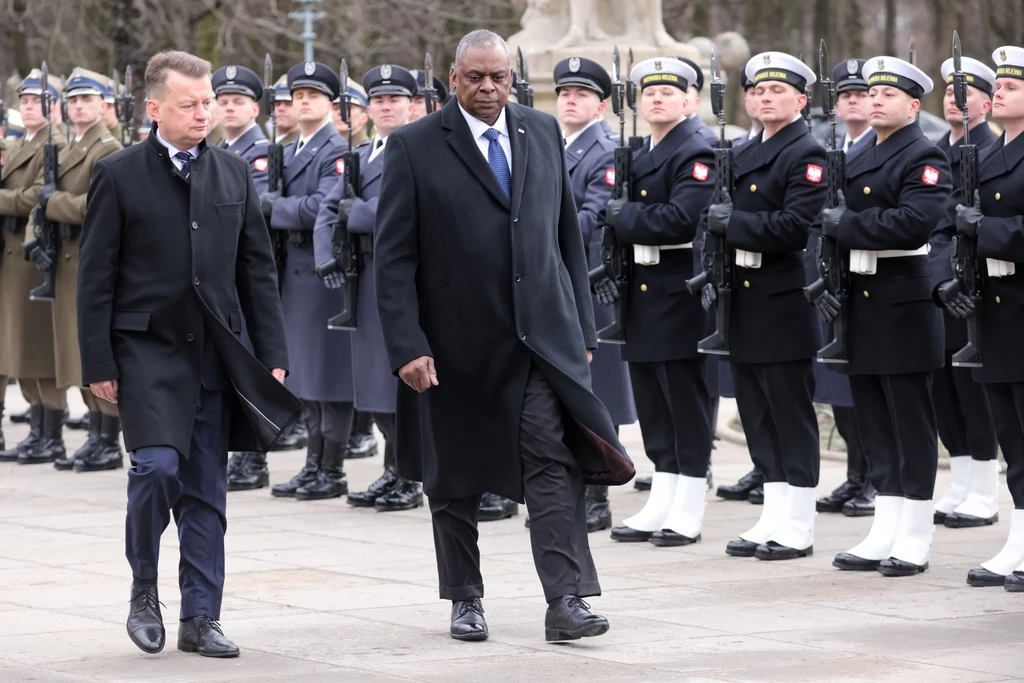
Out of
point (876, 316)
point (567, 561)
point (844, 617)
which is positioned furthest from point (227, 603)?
point (876, 316)

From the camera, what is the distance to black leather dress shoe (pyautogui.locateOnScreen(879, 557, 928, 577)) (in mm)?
8375

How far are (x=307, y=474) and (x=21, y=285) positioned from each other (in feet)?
9.08

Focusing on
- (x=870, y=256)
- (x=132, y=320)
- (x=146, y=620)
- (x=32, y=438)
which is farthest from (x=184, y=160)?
(x=32, y=438)

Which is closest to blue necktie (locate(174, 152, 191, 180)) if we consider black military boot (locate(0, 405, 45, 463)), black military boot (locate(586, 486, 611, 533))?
black military boot (locate(586, 486, 611, 533))

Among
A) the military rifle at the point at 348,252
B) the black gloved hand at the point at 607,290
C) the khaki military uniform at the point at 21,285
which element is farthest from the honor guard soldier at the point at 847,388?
the khaki military uniform at the point at 21,285

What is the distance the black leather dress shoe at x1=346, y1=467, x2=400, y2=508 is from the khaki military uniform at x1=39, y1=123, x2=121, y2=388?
84.4 inches

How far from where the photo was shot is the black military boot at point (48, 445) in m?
12.8

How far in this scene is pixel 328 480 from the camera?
1104cm

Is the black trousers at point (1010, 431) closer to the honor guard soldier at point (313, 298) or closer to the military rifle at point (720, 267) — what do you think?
the military rifle at point (720, 267)

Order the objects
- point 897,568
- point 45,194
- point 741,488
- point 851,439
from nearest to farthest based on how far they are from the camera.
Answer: point 897,568
point 851,439
point 741,488
point 45,194

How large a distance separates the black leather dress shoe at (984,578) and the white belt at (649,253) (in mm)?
2111

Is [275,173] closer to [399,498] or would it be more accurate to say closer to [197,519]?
[399,498]

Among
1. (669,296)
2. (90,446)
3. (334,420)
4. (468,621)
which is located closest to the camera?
(468,621)

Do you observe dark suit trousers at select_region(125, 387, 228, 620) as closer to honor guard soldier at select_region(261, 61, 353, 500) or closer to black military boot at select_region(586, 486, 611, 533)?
black military boot at select_region(586, 486, 611, 533)
